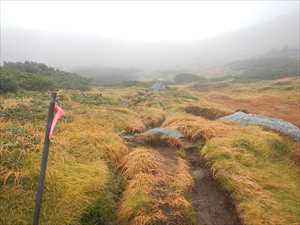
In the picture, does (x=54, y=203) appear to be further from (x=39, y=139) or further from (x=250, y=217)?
(x=250, y=217)

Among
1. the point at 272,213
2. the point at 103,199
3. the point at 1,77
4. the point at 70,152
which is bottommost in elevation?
the point at 272,213

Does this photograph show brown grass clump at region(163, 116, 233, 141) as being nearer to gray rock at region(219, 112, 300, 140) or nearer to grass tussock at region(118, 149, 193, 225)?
gray rock at region(219, 112, 300, 140)

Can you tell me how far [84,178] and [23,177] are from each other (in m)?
2.10

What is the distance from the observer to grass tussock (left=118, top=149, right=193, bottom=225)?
9672 mm

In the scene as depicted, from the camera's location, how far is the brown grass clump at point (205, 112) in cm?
3013

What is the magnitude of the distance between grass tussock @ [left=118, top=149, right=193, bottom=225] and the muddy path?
642 millimetres

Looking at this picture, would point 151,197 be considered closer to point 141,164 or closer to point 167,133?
point 141,164

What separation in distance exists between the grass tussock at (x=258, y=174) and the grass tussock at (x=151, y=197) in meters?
2.16

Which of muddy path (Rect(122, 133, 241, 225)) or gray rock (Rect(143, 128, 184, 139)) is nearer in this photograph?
muddy path (Rect(122, 133, 241, 225))

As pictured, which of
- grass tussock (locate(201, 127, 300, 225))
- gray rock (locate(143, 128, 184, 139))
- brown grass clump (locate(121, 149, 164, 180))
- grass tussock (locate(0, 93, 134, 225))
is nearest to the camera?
grass tussock (locate(0, 93, 134, 225))

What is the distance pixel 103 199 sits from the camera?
10562 mm

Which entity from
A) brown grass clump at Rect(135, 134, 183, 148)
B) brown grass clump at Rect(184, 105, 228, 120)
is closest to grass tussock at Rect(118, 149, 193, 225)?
brown grass clump at Rect(135, 134, 183, 148)

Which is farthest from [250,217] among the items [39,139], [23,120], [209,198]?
[23,120]

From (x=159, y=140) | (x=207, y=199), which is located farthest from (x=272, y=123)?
(x=207, y=199)
